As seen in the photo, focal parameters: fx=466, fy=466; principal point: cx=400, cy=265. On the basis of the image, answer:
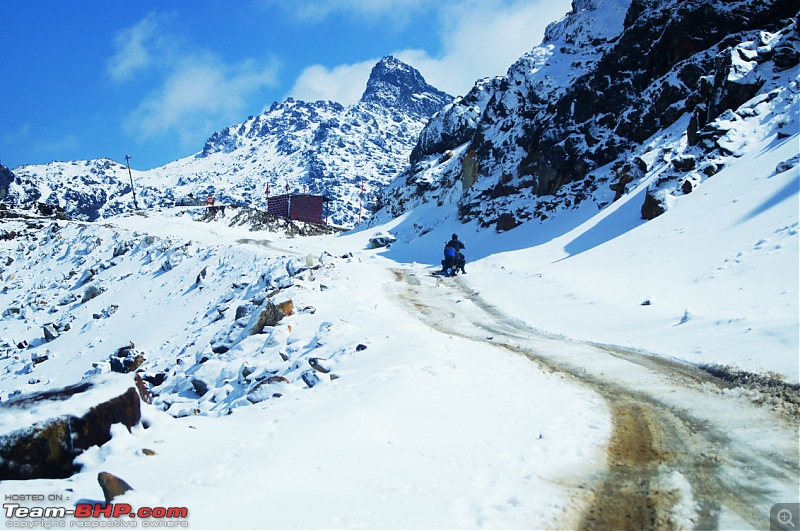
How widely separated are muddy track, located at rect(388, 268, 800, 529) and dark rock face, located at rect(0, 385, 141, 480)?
5.28 metres

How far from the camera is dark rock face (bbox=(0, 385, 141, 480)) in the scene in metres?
4.86

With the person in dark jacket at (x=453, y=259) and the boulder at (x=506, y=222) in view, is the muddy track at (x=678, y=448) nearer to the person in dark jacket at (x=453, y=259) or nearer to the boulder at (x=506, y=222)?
the person in dark jacket at (x=453, y=259)

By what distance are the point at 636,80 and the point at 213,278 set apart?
28.0 m

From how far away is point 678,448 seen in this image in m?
5.17

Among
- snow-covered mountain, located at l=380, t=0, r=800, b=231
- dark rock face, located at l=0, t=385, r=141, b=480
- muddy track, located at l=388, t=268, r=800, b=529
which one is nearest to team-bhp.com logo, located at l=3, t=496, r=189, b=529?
dark rock face, located at l=0, t=385, r=141, b=480

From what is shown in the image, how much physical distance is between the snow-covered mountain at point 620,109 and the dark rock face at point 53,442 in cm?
1852

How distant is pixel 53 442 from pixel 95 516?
5.07 feet

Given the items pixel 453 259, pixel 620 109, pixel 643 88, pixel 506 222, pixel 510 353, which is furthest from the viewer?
pixel 506 222

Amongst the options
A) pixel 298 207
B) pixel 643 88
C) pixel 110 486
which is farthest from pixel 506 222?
pixel 298 207

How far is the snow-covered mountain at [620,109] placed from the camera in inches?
753

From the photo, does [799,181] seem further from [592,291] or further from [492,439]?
[492,439]

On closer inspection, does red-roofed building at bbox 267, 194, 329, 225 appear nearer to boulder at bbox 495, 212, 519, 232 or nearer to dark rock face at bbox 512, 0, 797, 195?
boulder at bbox 495, 212, 519, 232

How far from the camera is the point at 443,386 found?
7.32 meters

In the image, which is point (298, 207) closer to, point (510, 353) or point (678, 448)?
point (510, 353)
